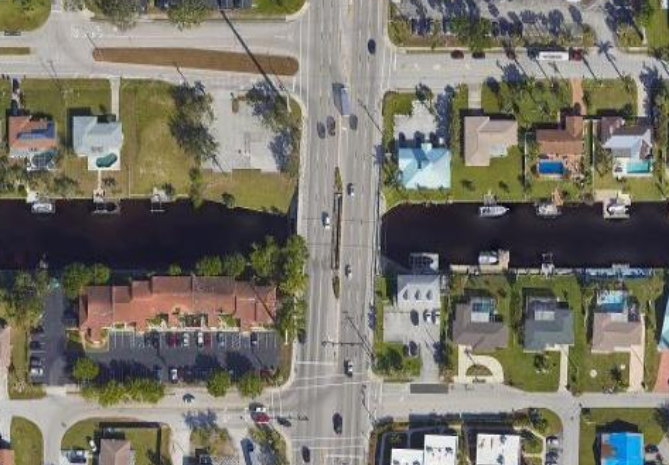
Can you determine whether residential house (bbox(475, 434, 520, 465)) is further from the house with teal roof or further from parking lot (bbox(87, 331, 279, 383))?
the house with teal roof

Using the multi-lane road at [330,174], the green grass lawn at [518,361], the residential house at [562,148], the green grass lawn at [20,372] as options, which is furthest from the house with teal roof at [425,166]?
the green grass lawn at [20,372]

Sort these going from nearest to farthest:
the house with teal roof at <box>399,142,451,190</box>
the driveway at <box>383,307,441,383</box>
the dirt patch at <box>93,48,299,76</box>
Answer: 1. the house with teal roof at <box>399,142,451,190</box>
2. the dirt patch at <box>93,48,299,76</box>
3. the driveway at <box>383,307,441,383</box>

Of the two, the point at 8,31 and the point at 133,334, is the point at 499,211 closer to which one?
the point at 133,334

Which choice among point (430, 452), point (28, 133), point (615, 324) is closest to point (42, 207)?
point (28, 133)

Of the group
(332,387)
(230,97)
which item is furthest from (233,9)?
(332,387)

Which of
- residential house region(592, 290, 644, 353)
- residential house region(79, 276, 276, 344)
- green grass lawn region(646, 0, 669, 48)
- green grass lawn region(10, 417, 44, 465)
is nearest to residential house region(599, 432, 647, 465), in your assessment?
residential house region(592, 290, 644, 353)

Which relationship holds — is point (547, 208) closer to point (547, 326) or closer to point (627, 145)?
point (627, 145)

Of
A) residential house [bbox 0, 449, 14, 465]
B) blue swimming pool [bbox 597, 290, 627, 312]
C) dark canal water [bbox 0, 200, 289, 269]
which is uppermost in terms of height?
dark canal water [bbox 0, 200, 289, 269]
